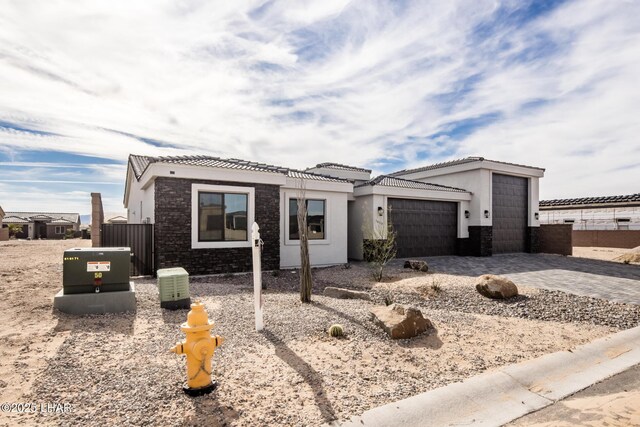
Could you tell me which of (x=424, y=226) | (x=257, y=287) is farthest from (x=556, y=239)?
(x=257, y=287)

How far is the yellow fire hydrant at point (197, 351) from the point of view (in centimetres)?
374

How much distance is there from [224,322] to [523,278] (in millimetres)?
9835

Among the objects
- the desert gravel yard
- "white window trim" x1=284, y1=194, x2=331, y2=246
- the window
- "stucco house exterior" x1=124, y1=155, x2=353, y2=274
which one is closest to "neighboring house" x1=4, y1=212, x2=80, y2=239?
"stucco house exterior" x1=124, y1=155, x2=353, y2=274

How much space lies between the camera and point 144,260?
37.1 feet

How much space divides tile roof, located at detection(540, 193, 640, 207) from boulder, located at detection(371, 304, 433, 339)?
28239mm

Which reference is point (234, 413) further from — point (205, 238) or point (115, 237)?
point (115, 237)

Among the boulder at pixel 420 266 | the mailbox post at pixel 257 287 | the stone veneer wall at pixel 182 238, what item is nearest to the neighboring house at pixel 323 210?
the stone veneer wall at pixel 182 238

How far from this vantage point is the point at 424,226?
704 inches

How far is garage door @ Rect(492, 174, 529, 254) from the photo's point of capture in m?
19.5

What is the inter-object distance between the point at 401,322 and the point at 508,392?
5.69 feet

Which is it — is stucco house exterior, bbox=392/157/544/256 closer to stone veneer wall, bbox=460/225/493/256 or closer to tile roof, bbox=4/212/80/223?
stone veneer wall, bbox=460/225/493/256

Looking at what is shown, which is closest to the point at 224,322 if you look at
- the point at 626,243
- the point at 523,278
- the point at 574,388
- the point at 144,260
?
the point at 574,388

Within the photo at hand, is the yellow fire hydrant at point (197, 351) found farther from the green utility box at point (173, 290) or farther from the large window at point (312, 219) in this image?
the large window at point (312, 219)

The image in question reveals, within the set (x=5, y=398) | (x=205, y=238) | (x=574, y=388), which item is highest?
(x=205, y=238)
